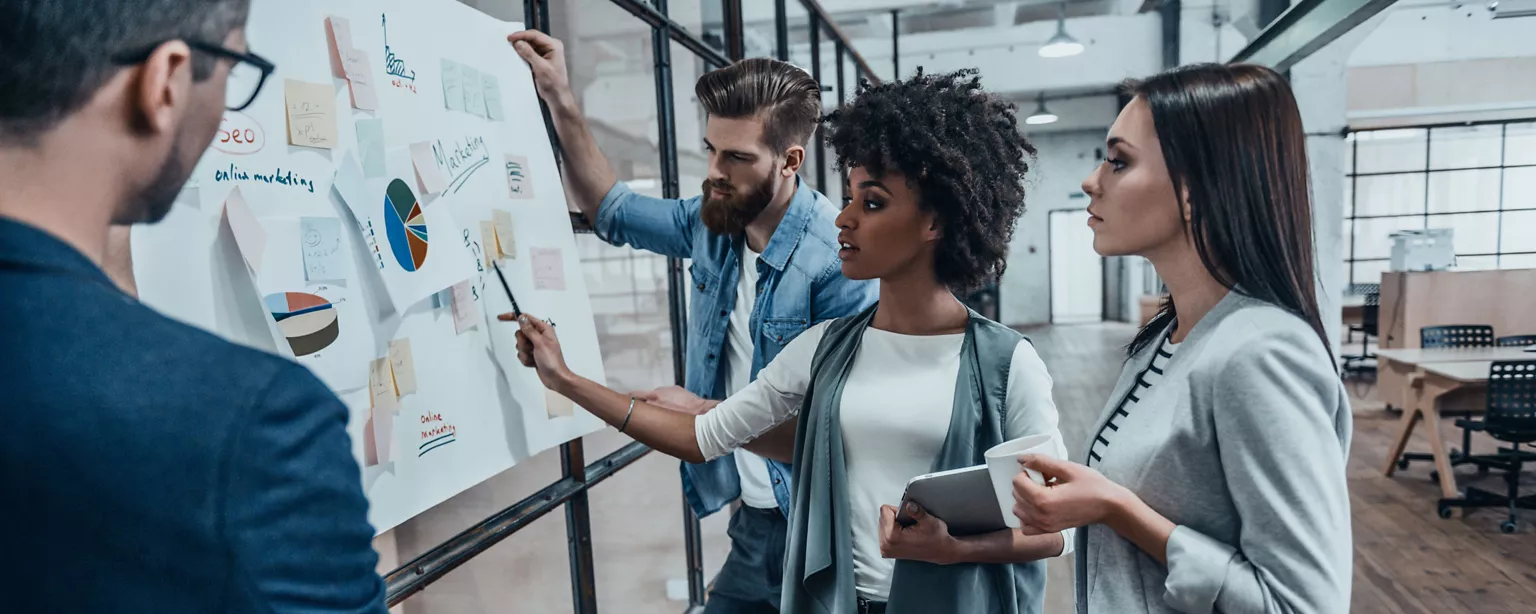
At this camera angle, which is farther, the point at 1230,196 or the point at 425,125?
the point at 425,125

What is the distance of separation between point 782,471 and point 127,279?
4.19 ft

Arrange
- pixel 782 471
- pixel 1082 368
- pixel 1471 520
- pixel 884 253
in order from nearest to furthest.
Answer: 1. pixel 884 253
2. pixel 782 471
3. pixel 1471 520
4. pixel 1082 368

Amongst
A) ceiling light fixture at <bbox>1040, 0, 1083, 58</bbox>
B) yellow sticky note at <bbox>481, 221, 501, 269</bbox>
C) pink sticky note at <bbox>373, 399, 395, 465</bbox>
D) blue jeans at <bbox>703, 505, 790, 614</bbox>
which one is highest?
ceiling light fixture at <bbox>1040, 0, 1083, 58</bbox>

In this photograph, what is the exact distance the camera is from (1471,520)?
4027 mm

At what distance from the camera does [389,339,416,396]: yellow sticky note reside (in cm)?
111

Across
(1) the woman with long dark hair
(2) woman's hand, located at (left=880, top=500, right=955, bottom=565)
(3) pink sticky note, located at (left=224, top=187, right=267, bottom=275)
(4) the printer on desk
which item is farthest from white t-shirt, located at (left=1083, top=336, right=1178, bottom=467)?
(4) the printer on desk

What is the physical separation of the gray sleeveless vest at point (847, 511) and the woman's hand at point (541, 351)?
40cm

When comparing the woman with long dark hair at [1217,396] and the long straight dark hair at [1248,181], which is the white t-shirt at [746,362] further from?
the long straight dark hair at [1248,181]

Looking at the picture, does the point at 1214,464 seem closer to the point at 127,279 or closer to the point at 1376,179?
the point at 127,279

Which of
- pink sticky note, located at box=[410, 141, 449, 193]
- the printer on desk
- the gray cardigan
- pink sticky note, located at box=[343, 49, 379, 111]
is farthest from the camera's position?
the printer on desk

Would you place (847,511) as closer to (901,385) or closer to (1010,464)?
(901,385)

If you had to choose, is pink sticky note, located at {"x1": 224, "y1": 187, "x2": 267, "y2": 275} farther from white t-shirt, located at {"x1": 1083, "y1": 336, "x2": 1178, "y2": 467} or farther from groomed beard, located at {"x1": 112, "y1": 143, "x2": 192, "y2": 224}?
white t-shirt, located at {"x1": 1083, "y1": 336, "x2": 1178, "y2": 467}

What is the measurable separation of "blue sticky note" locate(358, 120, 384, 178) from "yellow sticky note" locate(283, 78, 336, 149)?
53 millimetres

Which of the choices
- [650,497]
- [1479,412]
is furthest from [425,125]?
[1479,412]
